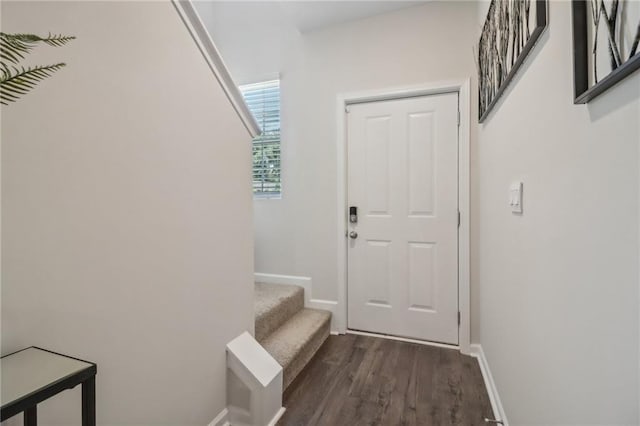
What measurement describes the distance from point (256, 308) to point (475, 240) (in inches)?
67.0

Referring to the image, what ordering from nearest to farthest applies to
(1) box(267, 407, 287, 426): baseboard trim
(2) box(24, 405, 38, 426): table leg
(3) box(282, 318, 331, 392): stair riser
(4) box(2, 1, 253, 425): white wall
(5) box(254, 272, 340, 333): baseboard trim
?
1. (2) box(24, 405, 38, 426): table leg
2. (4) box(2, 1, 253, 425): white wall
3. (1) box(267, 407, 287, 426): baseboard trim
4. (3) box(282, 318, 331, 392): stair riser
5. (5) box(254, 272, 340, 333): baseboard trim

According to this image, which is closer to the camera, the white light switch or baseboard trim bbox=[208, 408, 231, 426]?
the white light switch

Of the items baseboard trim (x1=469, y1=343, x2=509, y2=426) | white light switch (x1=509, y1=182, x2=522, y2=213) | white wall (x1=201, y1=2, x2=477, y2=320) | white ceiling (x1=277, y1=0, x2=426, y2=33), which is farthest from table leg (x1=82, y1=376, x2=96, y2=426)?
white ceiling (x1=277, y1=0, x2=426, y2=33)

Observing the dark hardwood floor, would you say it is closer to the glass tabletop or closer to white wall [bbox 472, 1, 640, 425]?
white wall [bbox 472, 1, 640, 425]

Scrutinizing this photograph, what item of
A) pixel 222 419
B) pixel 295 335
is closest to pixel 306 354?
pixel 295 335

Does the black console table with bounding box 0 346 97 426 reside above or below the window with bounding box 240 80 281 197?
below

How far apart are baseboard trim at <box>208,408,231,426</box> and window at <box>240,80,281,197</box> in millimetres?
1829

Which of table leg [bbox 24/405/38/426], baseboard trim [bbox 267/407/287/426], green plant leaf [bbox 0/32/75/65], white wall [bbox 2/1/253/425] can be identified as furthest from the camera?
baseboard trim [bbox 267/407/287/426]

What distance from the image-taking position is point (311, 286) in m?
2.80

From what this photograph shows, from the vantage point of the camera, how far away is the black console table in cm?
58

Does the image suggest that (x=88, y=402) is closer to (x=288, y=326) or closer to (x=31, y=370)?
(x=31, y=370)

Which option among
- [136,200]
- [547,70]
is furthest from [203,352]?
[547,70]

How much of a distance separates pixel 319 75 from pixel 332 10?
1.62ft

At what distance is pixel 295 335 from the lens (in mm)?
2225
